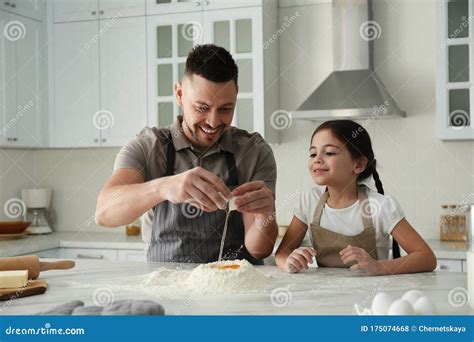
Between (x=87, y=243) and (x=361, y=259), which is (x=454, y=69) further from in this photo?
(x=87, y=243)

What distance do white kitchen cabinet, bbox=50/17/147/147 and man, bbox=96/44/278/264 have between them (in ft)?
4.84

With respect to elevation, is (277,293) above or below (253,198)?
below

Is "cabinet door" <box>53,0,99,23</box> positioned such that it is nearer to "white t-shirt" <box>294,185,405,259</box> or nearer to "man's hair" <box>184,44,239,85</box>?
"man's hair" <box>184,44,239,85</box>

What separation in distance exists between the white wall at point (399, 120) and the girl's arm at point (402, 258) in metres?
1.56

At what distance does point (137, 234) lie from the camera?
377cm

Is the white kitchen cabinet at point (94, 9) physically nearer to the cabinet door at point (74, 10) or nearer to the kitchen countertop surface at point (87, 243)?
the cabinet door at point (74, 10)

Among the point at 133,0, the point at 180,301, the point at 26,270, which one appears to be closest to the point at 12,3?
the point at 133,0

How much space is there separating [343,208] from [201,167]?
463 millimetres

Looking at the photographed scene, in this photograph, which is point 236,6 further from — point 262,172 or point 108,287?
point 108,287

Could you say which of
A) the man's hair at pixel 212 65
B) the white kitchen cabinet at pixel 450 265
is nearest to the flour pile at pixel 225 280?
the man's hair at pixel 212 65

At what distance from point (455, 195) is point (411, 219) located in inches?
9.9

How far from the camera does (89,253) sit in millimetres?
3514

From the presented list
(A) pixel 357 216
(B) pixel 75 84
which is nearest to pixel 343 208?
(A) pixel 357 216

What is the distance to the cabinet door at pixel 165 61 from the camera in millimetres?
3523
